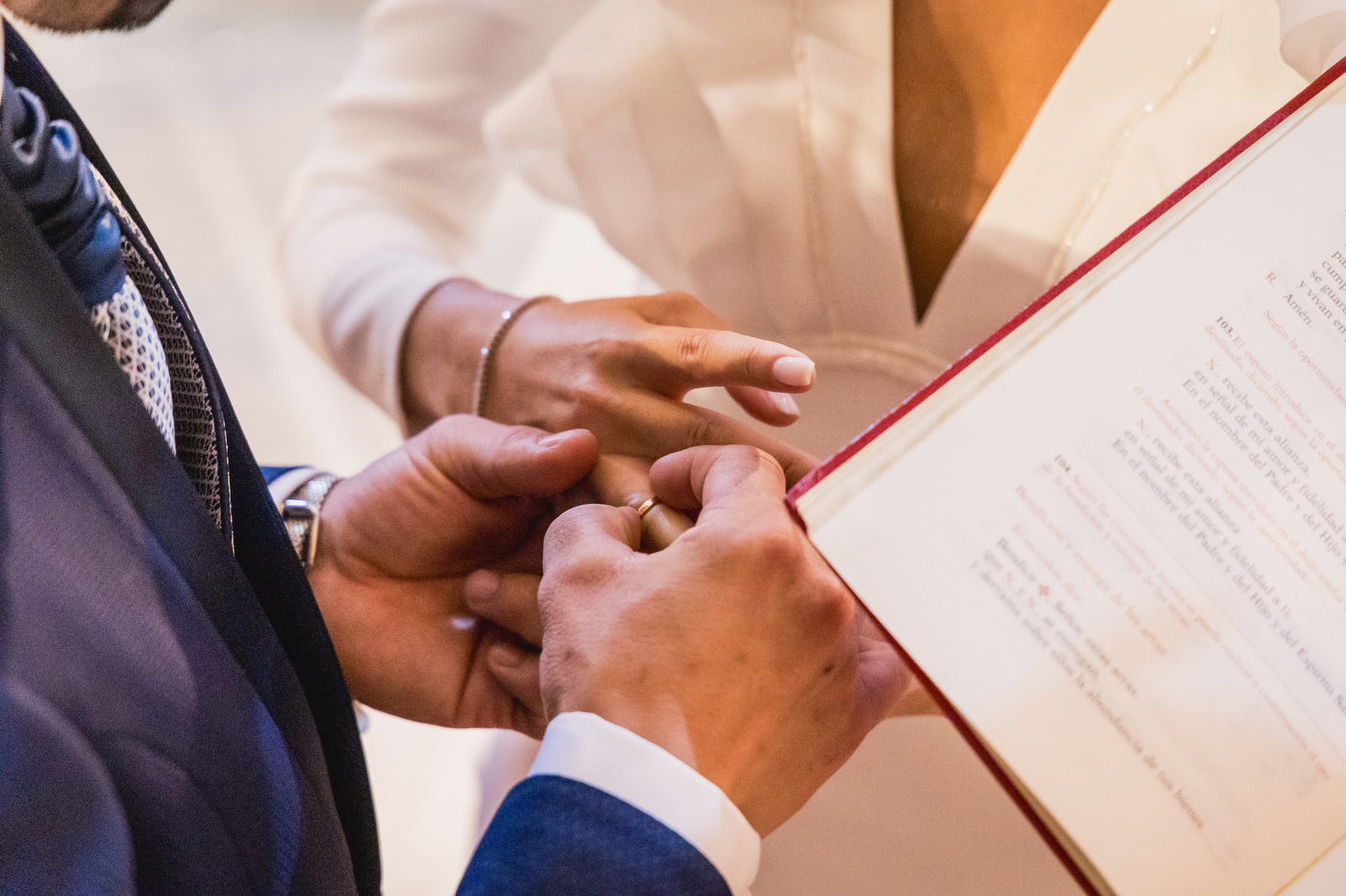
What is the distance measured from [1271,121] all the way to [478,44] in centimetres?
57

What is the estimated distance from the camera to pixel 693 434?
0.54 meters

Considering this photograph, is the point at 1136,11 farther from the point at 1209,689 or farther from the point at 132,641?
the point at 132,641

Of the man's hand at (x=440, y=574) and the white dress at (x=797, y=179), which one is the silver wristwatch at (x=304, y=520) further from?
the white dress at (x=797, y=179)

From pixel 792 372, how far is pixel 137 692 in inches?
13.1

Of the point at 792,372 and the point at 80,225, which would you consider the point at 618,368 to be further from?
the point at 80,225

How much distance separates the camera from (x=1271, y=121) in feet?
1.31

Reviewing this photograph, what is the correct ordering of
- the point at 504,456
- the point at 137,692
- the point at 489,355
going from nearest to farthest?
the point at 137,692 < the point at 504,456 < the point at 489,355

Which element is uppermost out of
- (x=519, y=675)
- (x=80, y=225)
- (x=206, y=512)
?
(x=80, y=225)

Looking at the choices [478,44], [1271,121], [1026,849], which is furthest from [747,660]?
[478,44]

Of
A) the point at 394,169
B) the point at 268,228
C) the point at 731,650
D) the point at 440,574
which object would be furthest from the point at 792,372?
the point at 268,228

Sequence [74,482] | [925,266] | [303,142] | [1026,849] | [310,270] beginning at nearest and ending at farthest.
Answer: [74,482] → [1026,849] → [925,266] → [310,270] → [303,142]

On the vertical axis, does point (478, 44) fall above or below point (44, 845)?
above

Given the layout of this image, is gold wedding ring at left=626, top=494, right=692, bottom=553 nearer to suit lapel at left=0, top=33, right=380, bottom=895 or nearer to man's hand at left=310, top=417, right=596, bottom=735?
man's hand at left=310, top=417, right=596, bottom=735

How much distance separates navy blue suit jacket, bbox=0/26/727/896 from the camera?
0.99 ft
